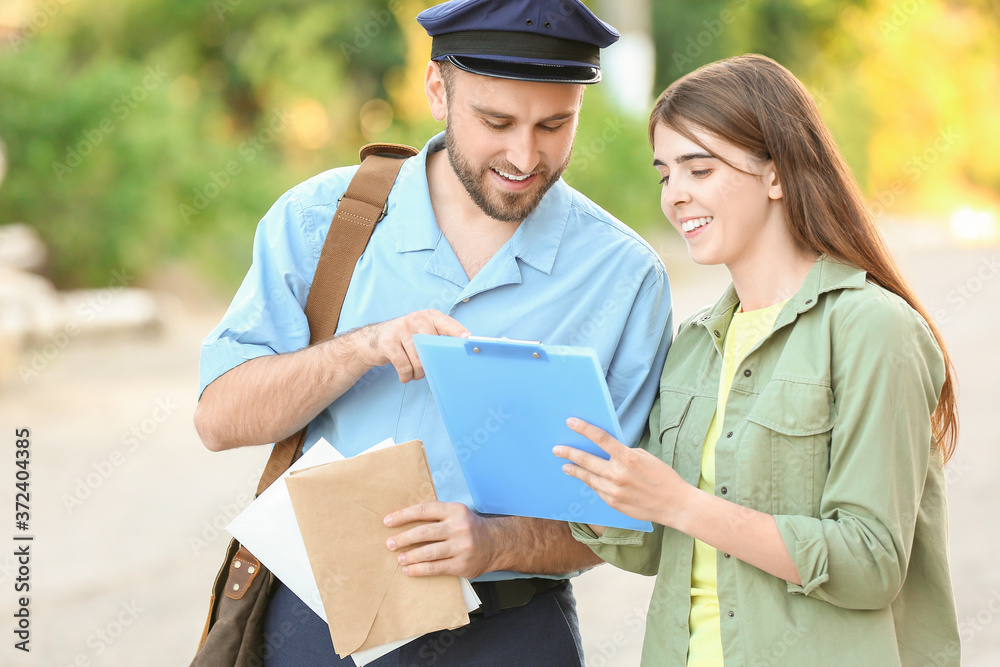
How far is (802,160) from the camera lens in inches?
73.2

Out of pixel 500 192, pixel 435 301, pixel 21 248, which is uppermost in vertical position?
pixel 21 248

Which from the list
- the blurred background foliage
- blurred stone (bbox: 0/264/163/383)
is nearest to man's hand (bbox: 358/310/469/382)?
blurred stone (bbox: 0/264/163/383)

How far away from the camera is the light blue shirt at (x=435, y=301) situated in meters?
2.04

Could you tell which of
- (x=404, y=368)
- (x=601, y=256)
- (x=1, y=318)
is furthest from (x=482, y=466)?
(x=1, y=318)

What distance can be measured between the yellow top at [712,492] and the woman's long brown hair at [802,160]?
0.53 ft

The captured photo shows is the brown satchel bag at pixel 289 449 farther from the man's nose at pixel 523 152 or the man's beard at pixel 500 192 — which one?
the man's nose at pixel 523 152

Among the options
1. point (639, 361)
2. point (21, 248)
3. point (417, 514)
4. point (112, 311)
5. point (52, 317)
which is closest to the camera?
point (417, 514)

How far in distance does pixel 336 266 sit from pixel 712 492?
907mm

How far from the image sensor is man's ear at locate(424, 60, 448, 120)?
2.21 metres

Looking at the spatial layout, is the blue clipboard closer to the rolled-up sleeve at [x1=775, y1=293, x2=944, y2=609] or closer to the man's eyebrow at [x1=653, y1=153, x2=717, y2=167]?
the rolled-up sleeve at [x1=775, y1=293, x2=944, y2=609]

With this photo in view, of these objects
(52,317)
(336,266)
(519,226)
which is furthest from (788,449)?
(52,317)

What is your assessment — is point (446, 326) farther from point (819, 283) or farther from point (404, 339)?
point (819, 283)

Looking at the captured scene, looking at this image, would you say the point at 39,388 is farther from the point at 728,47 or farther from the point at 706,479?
the point at 728,47

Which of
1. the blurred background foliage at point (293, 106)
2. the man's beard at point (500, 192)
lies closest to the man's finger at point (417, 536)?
the man's beard at point (500, 192)
